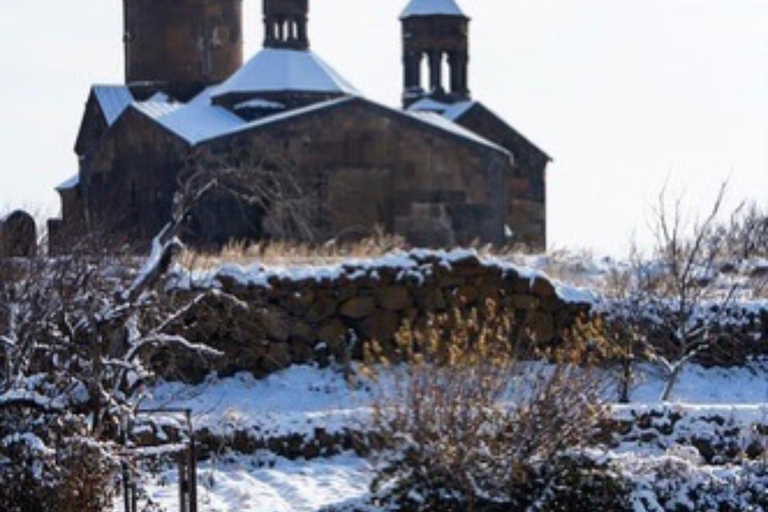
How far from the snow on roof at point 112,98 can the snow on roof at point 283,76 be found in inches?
120

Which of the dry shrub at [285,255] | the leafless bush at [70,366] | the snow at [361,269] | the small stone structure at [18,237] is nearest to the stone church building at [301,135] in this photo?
the dry shrub at [285,255]

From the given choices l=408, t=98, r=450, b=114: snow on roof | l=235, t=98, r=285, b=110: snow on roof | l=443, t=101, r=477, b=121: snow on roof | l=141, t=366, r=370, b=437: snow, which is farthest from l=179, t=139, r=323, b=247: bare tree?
l=408, t=98, r=450, b=114: snow on roof

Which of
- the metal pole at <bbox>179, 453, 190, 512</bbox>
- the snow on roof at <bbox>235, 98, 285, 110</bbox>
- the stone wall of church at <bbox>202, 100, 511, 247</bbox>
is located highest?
the snow on roof at <bbox>235, 98, 285, 110</bbox>

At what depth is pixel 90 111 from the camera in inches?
1329

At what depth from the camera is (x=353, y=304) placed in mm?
15148

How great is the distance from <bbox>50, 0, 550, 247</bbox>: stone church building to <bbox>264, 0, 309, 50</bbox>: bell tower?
0.02 m

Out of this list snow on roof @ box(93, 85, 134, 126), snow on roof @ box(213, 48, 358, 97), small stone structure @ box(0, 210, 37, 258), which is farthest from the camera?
snow on roof @ box(93, 85, 134, 126)

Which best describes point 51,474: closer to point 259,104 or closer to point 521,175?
point 259,104

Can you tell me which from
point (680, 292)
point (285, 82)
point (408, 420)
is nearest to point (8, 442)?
point (408, 420)

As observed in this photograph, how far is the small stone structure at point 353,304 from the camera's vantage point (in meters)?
14.5

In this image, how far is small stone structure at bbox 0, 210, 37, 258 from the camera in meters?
12.2

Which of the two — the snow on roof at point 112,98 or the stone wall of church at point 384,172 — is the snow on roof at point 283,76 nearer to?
the snow on roof at point 112,98

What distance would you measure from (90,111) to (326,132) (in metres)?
10.3

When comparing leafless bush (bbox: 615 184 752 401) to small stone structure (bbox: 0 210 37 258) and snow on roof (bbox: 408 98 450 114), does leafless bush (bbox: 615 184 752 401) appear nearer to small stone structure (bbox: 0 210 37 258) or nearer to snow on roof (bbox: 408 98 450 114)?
small stone structure (bbox: 0 210 37 258)
